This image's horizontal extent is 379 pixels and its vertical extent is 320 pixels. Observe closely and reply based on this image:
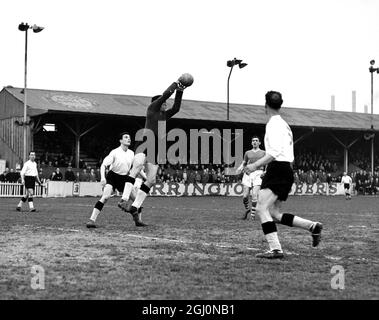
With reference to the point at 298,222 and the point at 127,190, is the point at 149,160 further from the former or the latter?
the point at 298,222

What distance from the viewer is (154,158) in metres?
12.6

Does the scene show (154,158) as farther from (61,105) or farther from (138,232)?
(61,105)

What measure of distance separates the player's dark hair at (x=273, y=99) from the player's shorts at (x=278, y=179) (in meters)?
0.72

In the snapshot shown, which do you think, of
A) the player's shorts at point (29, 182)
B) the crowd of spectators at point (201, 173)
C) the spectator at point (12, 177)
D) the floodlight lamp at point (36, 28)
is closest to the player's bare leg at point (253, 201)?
the player's shorts at point (29, 182)

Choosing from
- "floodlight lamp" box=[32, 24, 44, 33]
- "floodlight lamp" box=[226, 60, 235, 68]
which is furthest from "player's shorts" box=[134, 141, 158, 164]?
"floodlight lamp" box=[226, 60, 235, 68]

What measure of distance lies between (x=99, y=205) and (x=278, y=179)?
5.19 m

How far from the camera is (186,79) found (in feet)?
36.4

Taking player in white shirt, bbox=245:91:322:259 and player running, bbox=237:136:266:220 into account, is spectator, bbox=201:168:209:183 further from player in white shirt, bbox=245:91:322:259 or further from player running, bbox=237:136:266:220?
player in white shirt, bbox=245:91:322:259

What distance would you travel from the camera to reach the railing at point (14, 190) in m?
34.1

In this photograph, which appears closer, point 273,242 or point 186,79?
point 273,242

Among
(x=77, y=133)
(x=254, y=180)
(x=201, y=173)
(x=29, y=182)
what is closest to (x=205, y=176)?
(x=201, y=173)

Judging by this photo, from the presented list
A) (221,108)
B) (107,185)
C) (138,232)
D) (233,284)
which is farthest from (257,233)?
(221,108)

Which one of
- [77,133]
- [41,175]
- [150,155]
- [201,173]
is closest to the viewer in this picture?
[150,155]

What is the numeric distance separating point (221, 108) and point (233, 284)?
45.9 meters
